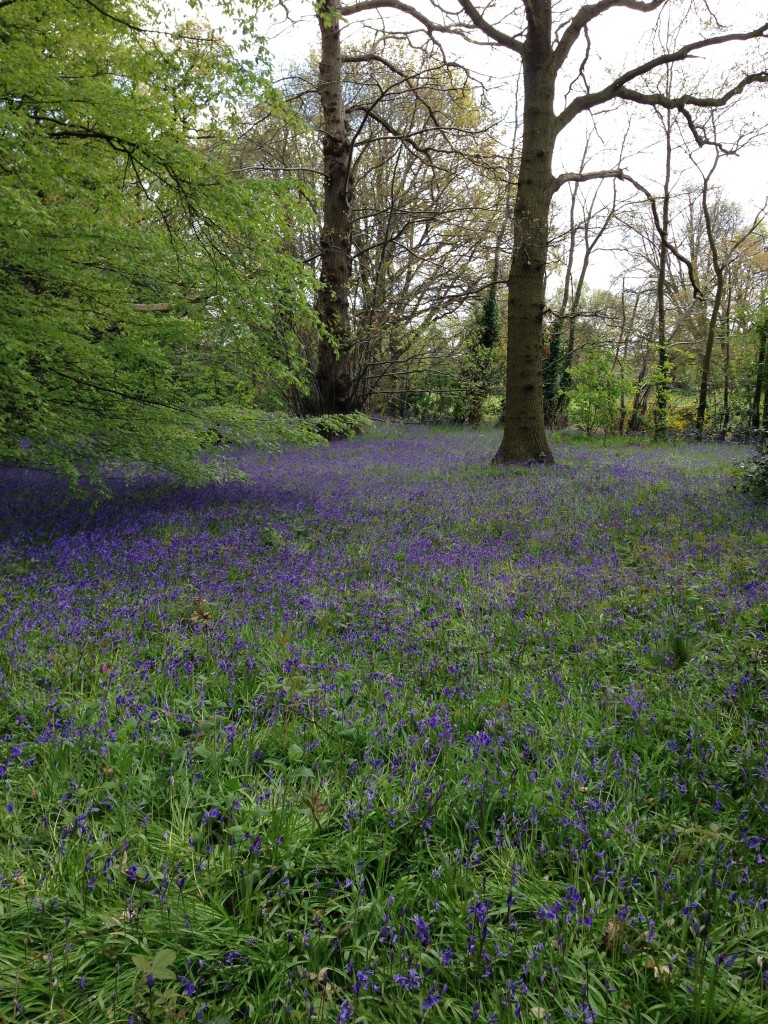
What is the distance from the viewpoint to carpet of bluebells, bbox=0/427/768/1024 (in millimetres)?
1506

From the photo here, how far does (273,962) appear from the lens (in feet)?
5.09

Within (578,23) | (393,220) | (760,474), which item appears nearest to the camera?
(760,474)

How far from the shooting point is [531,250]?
10898 mm

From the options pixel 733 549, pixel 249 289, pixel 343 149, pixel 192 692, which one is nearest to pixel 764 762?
pixel 192 692

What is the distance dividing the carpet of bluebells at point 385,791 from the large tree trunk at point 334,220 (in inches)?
418

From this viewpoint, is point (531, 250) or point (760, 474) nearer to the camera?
point (760, 474)

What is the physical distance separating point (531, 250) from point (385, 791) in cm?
1103

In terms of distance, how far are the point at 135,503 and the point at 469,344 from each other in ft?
60.6

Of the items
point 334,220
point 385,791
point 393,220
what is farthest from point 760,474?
point 393,220

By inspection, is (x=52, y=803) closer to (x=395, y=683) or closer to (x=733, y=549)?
(x=395, y=683)

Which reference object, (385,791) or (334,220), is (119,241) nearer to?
(385,791)

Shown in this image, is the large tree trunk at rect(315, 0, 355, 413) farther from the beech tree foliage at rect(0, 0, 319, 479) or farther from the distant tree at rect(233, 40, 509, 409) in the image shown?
the beech tree foliage at rect(0, 0, 319, 479)

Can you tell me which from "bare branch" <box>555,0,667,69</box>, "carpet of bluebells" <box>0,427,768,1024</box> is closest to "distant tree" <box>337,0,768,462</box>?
"bare branch" <box>555,0,667,69</box>

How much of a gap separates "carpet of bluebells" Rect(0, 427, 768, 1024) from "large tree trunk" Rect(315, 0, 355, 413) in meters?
10.6
